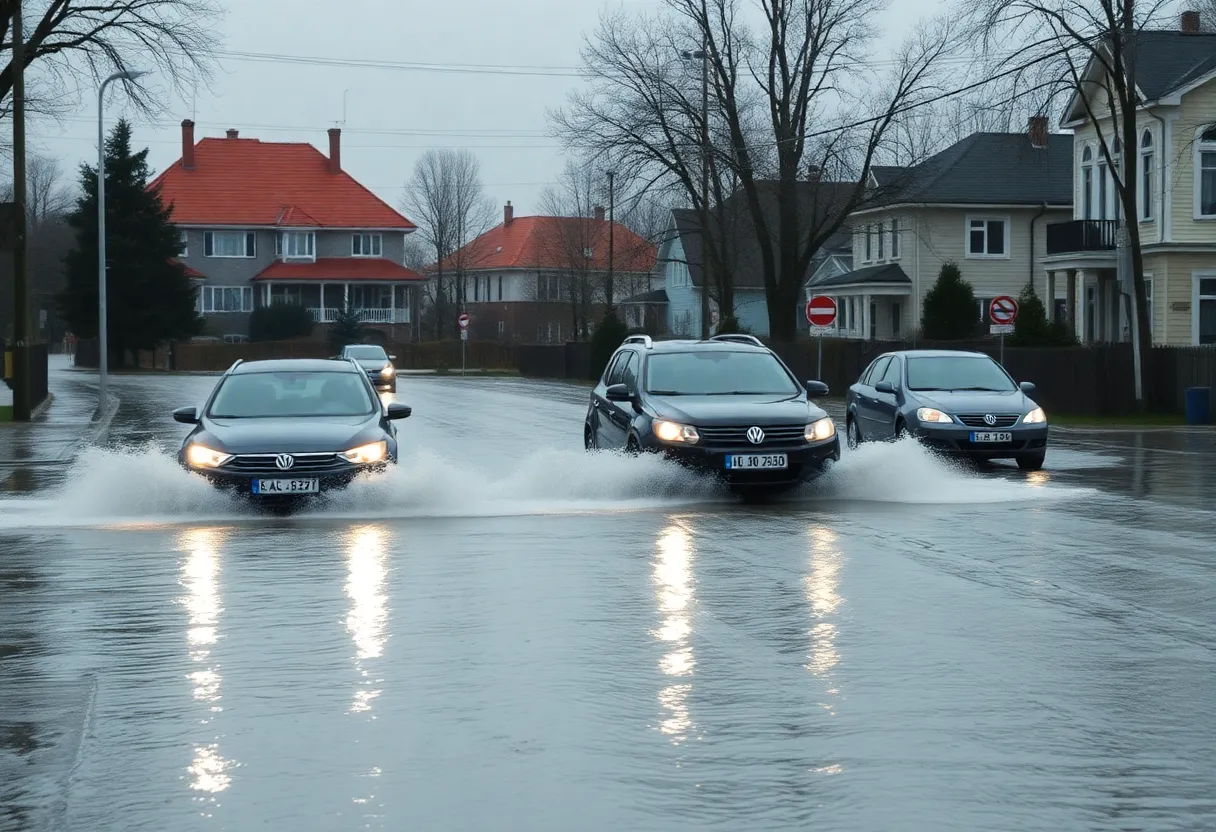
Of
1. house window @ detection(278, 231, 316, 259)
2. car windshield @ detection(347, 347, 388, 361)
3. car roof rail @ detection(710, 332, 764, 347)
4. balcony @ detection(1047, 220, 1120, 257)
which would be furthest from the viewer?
house window @ detection(278, 231, 316, 259)

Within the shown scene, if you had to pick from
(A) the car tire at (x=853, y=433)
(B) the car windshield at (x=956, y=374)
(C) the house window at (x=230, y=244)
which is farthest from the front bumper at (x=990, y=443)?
(C) the house window at (x=230, y=244)

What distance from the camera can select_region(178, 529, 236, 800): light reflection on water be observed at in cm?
653

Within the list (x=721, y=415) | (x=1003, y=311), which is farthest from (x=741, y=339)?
(x=1003, y=311)

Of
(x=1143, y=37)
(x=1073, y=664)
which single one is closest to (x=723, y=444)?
(x=1073, y=664)

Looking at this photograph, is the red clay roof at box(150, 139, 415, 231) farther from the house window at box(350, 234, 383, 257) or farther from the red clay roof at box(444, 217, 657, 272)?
the red clay roof at box(444, 217, 657, 272)

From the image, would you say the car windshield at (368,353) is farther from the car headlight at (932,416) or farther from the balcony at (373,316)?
the balcony at (373,316)

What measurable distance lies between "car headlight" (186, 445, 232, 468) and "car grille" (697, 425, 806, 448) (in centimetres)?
435

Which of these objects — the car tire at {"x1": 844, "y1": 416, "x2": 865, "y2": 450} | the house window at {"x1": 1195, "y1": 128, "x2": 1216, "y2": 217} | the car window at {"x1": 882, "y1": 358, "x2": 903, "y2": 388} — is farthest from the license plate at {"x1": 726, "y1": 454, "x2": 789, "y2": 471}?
the house window at {"x1": 1195, "y1": 128, "x2": 1216, "y2": 217}

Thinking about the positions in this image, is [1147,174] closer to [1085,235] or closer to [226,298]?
[1085,235]

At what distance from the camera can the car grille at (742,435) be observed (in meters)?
16.8

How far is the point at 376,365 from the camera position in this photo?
5228 centimetres

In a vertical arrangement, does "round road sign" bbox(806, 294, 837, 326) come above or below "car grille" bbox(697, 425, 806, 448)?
above

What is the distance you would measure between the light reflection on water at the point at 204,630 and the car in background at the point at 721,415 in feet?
14.6

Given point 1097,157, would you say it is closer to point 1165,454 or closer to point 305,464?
point 1165,454
